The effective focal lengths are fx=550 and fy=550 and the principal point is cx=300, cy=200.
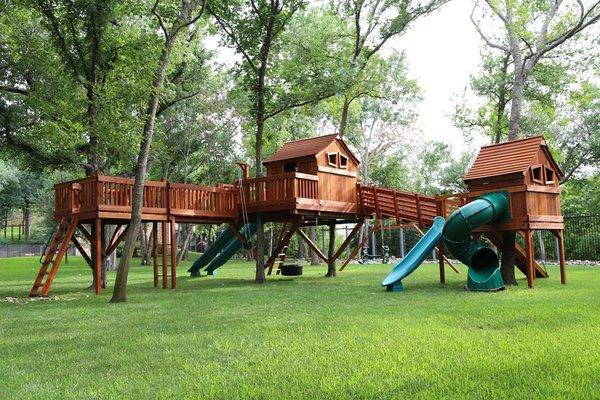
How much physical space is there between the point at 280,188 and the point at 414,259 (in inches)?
204

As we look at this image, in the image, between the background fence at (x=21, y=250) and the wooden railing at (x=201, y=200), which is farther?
the background fence at (x=21, y=250)

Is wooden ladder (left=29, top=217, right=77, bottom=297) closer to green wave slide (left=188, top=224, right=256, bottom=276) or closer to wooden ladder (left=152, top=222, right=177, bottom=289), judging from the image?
wooden ladder (left=152, top=222, right=177, bottom=289)

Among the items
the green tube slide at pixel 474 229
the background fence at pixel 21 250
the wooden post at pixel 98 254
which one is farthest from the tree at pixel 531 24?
the background fence at pixel 21 250

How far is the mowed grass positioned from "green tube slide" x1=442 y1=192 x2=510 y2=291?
4.92ft

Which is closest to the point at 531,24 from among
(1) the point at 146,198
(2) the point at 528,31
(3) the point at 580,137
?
(2) the point at 528,31

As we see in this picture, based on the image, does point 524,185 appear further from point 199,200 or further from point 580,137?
point 580,137

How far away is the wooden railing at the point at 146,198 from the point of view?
593 inches

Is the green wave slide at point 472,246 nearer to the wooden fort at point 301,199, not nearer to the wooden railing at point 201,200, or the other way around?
the wooden fort at point 301,199

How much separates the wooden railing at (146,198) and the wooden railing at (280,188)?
0.75 m

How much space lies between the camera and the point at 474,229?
13.5 metres

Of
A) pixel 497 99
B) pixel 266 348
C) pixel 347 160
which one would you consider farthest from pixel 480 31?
pixel 266 348

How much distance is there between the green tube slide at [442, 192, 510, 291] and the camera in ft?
41.5

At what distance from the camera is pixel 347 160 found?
1962 centimetres

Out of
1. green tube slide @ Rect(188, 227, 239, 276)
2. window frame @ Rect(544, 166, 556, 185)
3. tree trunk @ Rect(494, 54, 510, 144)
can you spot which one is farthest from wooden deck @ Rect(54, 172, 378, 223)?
tree trunk @ Rect(494, 54, 510, 144)
